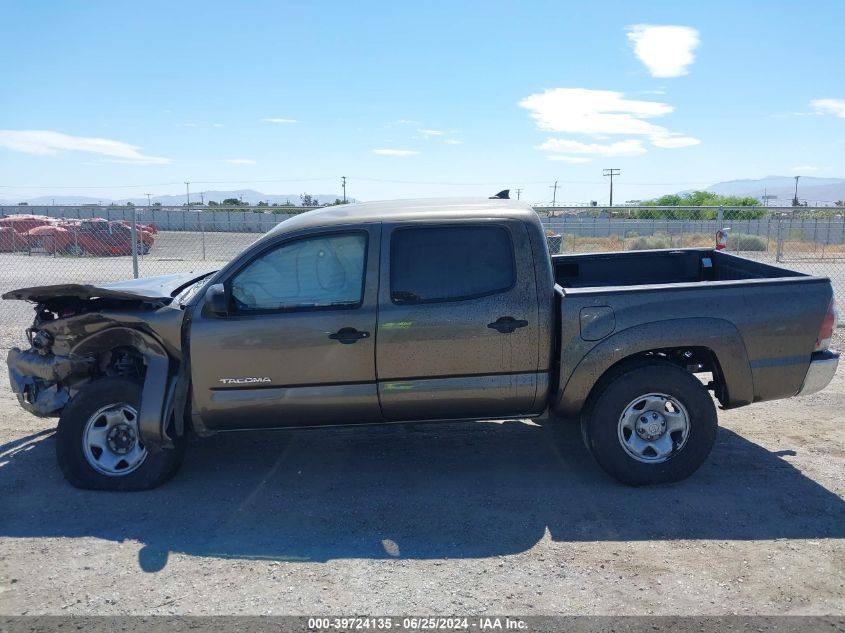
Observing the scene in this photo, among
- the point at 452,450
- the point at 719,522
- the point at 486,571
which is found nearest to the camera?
the point at 486,571

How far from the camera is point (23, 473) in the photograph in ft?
17.5

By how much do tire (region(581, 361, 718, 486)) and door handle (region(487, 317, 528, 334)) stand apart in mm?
737

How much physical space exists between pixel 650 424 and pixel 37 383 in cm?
441

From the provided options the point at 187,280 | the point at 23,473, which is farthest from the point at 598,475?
the point at 23,473

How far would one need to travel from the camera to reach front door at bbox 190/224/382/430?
475 centimetres

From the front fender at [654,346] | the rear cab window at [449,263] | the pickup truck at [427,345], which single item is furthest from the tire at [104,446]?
Answer: the front fender at [654,346]

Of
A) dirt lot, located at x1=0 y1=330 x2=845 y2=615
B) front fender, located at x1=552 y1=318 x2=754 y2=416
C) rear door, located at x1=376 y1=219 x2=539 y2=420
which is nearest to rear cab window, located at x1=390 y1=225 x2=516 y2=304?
rear door, located at x1=376 y1=219 x2=539 y2=420

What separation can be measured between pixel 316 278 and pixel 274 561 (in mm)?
1829

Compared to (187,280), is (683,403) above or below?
below

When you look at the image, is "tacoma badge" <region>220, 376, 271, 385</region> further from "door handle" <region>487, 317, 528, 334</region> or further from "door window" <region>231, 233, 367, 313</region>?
"door handle" <region>487, 317, 528, 334</region>

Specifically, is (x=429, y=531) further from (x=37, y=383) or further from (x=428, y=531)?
(x=37, y=383)

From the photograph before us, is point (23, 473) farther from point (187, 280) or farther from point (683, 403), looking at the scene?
point (683, 403)

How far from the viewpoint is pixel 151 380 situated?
15.9 feet

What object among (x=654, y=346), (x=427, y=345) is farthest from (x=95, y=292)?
(x=654, y=346)
